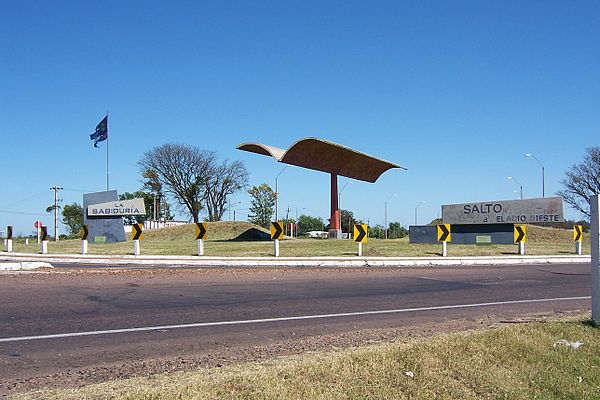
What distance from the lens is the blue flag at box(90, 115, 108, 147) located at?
48.3 meters

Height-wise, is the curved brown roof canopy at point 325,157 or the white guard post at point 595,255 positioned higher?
the curved brown roof canopy at point 325,157

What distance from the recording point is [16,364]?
6.11 metres

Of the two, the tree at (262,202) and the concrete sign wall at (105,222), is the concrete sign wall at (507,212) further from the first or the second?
the tree at (262,202)

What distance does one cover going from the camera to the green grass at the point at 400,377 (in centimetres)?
486

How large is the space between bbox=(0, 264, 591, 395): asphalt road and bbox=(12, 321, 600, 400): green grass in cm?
72

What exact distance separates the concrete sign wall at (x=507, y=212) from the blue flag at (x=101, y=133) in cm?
2885

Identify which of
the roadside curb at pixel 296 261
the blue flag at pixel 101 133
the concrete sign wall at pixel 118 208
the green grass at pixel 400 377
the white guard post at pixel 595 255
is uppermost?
the blue flag at pixel 101 133

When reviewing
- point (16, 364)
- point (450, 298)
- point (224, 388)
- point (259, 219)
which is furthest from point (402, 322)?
point (259, 219)

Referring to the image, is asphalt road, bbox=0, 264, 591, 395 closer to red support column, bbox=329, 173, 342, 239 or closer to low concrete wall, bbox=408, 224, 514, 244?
low concrete wall, bbox=408, 224, 514, 244

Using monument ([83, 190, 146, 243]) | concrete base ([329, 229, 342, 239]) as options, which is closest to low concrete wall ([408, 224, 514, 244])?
concrete base ([329, 229, 342, 239])

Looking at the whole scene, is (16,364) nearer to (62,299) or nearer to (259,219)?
(62,299)

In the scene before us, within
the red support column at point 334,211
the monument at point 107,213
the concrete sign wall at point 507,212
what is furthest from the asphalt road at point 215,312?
the red support column at point 334,211

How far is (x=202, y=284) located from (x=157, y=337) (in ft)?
19.1

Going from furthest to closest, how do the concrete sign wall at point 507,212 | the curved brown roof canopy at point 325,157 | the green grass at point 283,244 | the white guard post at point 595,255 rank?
the curved brown roof canopy at point 325,157 < the concrete sign wall at point 507,212 < the green grass at point 283,244 < the white guard post at point 595,255
